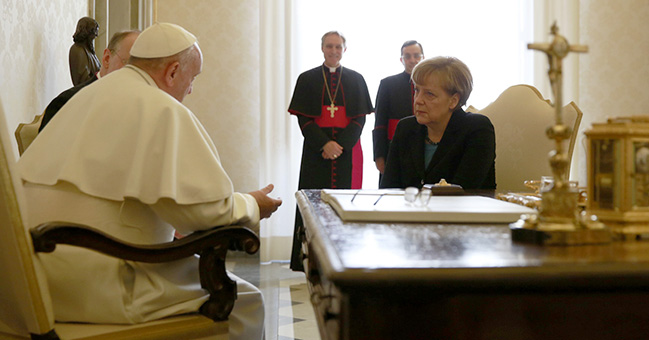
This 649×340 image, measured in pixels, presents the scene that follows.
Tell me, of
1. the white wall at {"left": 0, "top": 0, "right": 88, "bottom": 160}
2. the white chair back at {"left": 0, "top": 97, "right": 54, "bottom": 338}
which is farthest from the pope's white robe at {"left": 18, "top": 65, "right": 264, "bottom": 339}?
the white wall at {"left": 0, "top": 0, "right": 88, "bottom": 160}

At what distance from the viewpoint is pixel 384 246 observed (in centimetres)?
111

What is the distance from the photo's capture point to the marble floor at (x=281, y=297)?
4.09 m

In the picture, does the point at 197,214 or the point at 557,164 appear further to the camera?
the point at 197,214

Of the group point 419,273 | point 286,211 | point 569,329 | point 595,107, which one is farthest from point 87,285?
point 595,107

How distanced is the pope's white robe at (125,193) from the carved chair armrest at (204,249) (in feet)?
0.25

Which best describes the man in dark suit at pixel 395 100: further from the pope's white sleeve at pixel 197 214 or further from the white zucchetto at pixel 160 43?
the pope's white sleeve at pixel 197 214

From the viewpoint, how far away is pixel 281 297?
514cm

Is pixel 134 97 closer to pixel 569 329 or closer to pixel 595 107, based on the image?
pixel 569 329

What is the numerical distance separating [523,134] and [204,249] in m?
2.28

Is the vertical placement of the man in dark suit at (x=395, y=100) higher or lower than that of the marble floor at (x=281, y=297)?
higher

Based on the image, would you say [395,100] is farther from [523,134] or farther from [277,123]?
[523,134]

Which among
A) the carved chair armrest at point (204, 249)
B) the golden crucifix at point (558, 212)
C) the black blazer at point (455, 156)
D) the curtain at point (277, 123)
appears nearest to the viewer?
the golden crucifix at point (558, 212)

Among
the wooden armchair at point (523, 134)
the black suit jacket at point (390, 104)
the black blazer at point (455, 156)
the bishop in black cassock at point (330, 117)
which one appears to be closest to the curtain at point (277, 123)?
the bishop in black cassock at point (330, 117)

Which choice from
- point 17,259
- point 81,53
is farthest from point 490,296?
point 81,53
